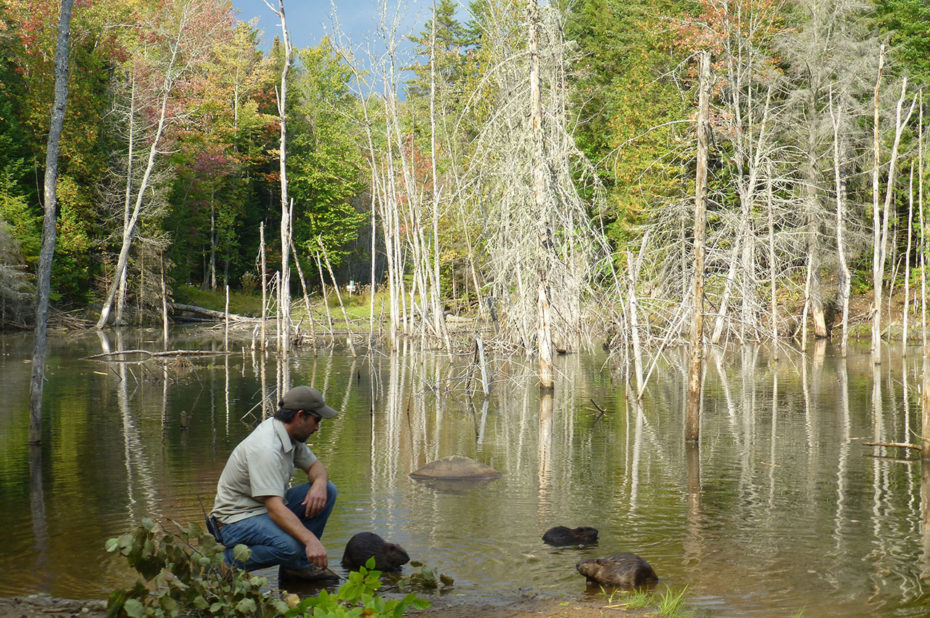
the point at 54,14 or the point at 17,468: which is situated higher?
the point at 54,14

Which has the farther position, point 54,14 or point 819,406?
point 54,14

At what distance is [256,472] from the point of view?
6215mm

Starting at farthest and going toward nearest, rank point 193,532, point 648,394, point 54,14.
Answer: point 54,14
point 648,394
point 193,532

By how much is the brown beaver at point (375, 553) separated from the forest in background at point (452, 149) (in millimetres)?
14463

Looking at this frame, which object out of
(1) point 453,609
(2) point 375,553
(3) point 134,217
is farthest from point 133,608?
(3) point 134,217

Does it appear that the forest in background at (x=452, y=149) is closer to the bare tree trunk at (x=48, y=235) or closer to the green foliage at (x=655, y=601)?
the bare tree trunk at (x=48, y=235)

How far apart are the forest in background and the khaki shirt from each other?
51.0 feet

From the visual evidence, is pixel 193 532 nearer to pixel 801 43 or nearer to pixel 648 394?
pixel 648 394

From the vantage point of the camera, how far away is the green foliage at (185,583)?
16.6 feet

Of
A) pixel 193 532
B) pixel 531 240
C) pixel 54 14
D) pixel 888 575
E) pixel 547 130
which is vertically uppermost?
pixel 54 14

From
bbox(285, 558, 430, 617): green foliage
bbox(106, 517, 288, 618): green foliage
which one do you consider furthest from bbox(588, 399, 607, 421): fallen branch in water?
bbox(106, 517, 288, 618): green foliage

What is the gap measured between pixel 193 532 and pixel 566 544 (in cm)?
400


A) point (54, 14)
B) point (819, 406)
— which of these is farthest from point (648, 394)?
point (54, 14)

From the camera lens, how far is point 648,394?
2020cm
